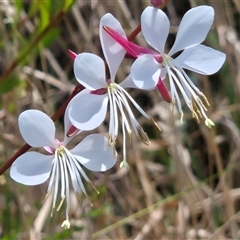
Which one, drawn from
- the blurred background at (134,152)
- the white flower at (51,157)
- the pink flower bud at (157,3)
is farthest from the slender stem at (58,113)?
the blurred background at (134,152)

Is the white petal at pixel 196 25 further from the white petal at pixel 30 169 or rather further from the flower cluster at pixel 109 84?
the white petal at pixel 30 169

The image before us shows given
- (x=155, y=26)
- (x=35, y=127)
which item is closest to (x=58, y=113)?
(x=35, y=127)

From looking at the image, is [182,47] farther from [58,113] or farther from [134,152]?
[134,152]

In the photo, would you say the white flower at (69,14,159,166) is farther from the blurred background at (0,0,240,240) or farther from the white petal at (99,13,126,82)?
the blurred background at (0,0,240,240)

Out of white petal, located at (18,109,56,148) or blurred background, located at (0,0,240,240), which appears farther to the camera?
blurred background, located at (0,0,240,240)

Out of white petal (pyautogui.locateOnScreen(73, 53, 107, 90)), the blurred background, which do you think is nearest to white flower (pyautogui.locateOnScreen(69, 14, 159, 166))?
white petal (pyautogui.locateOnScreen(73, 53, 107, 90))

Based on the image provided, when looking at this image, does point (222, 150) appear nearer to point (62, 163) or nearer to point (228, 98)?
point (228, 98)
